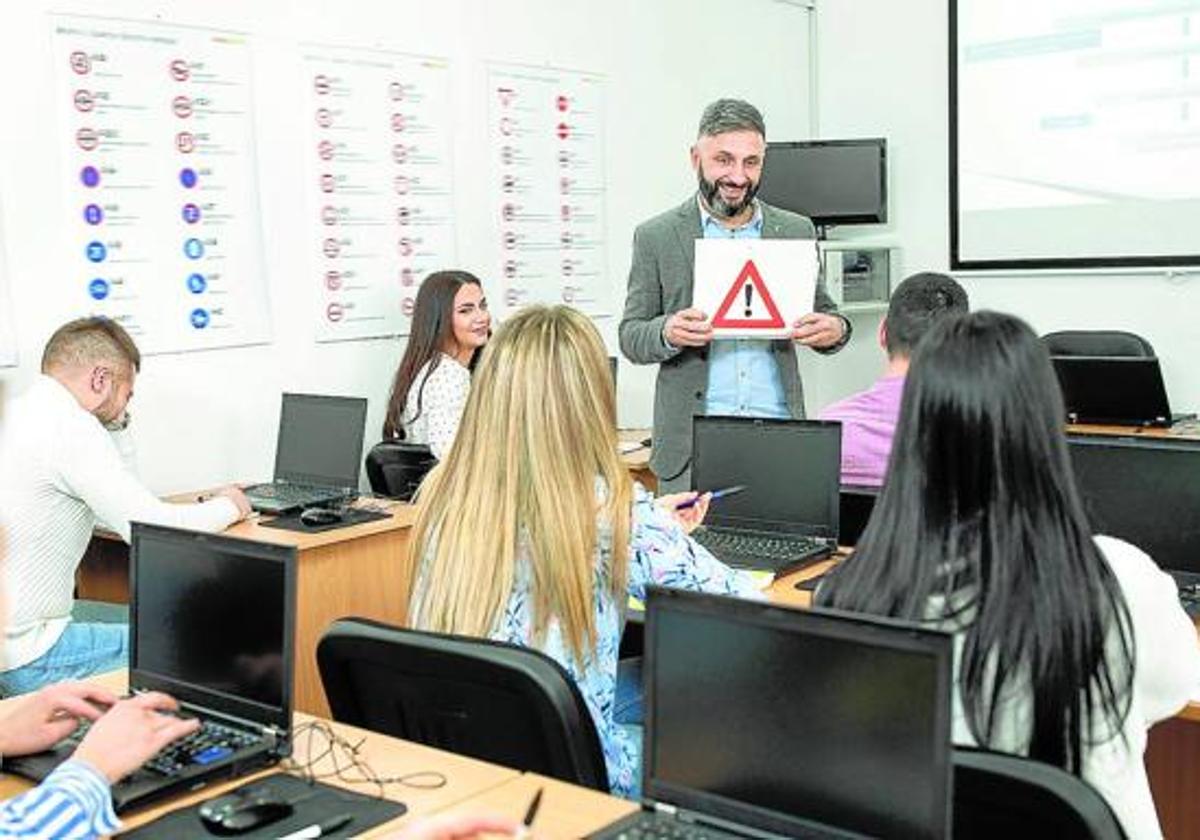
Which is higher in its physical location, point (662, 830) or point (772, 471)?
point (772, 471)

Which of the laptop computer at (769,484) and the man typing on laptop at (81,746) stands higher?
the laptop computer at (769,484)

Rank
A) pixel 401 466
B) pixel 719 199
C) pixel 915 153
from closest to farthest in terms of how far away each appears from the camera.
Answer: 1. pixel 719 199
2. pixel 401 466
3. pixel 915 153

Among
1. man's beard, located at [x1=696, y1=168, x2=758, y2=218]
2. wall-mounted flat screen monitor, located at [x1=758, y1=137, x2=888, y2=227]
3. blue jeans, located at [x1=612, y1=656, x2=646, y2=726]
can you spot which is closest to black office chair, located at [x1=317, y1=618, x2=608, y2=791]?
blue jeans, located at [x1=612, y1=656, x2=646, y2=726]

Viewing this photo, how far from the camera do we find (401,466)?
414cm

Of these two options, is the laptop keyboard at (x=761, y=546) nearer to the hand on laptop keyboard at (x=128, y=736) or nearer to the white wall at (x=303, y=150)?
the hand on laptop keyboard at (x=128, y=736)

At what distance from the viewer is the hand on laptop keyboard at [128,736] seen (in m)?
1.54

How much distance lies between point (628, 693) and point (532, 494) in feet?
2.49

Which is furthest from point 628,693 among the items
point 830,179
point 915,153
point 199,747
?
point 915,153

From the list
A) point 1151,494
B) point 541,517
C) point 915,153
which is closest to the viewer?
point 541,517

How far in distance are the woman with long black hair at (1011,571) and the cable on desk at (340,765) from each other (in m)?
0.62

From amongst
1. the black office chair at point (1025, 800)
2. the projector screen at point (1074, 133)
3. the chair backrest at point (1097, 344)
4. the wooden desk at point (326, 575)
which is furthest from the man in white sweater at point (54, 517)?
the projector screen at point (1074, 133)

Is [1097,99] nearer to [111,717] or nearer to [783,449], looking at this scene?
[783,449]

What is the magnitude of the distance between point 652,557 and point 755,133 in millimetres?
1836

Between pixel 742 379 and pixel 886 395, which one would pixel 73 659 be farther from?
pixel 886 395
